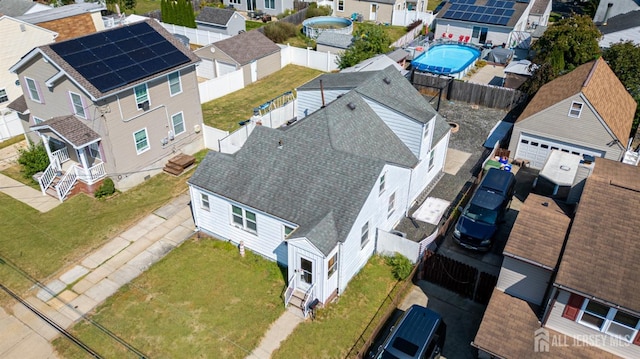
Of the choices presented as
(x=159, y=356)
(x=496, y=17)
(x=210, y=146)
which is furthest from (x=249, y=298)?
(x=496, y=17)

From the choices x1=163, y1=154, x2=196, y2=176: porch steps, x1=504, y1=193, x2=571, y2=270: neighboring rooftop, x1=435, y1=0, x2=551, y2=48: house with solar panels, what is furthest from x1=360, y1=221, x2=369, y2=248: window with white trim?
x1=435, y1=0, x2=551, y2=48: house with solar panels

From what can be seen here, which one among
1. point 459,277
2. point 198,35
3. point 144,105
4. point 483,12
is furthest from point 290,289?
point 483,12

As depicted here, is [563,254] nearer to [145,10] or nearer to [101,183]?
[101,183]

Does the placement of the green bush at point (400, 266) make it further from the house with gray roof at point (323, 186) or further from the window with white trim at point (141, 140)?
the window with white trim at point (141, 140)

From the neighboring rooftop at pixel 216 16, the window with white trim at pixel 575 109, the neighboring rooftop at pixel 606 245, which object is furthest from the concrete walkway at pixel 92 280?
the neighboring rooftop at pixel 216 16

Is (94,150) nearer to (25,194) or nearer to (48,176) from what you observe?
(48,176)

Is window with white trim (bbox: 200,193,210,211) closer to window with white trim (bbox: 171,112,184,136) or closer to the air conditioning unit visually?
the air conditioning unit
